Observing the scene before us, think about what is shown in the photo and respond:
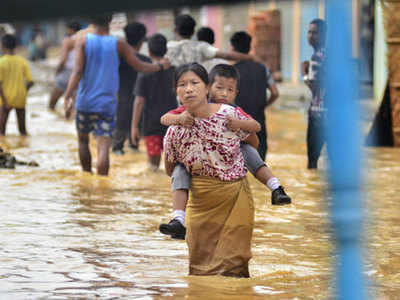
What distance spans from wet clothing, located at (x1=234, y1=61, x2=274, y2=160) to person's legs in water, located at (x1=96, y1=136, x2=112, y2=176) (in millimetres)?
1437

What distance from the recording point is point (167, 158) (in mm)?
4902

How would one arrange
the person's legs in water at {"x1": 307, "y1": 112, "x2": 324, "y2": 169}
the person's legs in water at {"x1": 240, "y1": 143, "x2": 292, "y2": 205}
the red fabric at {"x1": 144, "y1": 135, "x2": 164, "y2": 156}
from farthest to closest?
1. the red fabric at {"x1": 144, "y1": 135, "x2": 164, "y2": 156}
2. the person's legs in water at {"x1": 307, "y1": 112, "x2": 324, "y2": 169}
3. the person's legs in water at {"x1": 240, "y1": 143, "x2": 292, "y2": 205}

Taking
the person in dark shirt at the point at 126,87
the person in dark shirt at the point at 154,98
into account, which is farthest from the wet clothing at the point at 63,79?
the person in dark shirt at the point at 154,98

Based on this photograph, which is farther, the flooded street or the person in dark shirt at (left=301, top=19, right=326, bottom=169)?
the person in dark shirt at (left=301, top=19, right=326, bottom=169)

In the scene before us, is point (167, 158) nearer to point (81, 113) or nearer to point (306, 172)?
point (81, 113)

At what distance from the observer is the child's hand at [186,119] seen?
4.71 metres

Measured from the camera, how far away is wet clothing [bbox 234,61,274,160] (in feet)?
29.7

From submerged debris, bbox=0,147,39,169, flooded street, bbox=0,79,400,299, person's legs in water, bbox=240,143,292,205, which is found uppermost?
person's legs in water, bbox=240,143,292,205

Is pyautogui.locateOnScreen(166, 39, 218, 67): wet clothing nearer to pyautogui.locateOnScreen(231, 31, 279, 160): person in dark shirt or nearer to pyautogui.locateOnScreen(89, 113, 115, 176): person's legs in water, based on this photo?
pyautogui.locateOnScreen(231, 31, 279, 160): person in dark shirt

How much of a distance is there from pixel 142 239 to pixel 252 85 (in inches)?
130

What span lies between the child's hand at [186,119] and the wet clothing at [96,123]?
400 cm

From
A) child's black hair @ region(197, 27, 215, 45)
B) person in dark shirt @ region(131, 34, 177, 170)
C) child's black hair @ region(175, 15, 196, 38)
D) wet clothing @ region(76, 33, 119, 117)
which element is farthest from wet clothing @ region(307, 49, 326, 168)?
wet clothing @ region(76, 33, 119, 117)

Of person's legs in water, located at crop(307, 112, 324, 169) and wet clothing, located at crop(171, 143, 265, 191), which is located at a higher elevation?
wet clothing, located at crop(171, 143, 265, 191)

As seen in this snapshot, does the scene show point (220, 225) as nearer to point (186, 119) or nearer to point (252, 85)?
point (186, 119)
